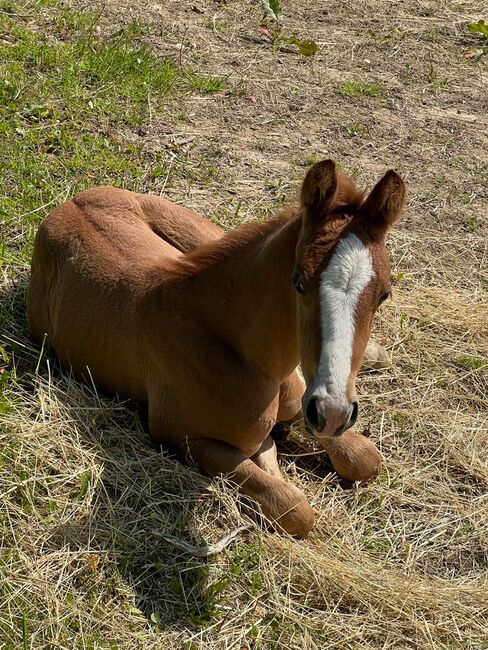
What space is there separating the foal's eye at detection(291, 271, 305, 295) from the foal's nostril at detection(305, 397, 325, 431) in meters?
0.44

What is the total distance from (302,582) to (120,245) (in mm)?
1913

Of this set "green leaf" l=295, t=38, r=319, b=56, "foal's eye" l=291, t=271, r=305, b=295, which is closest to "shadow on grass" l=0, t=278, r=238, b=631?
"foal's eye" l=291, t=271, r=305, b=295

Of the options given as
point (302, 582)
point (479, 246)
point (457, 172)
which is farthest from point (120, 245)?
point (457, 172)

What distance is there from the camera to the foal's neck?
384cm

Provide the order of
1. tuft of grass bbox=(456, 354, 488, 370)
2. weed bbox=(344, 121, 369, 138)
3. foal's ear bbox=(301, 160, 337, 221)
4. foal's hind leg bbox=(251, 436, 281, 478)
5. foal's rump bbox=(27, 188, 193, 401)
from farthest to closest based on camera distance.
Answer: weed bbox=(344, 121, 369, 138), tuft of grass bbox=(456, 354, 488, 370), foal's rump bbox=(27, 188, 193, 401), foal's hind leg bbox=(251, 436, 281, 478), foal's ear bbox=(301, 160, 337, 221)

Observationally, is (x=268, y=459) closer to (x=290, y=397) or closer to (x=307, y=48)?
(x=290, y=397)

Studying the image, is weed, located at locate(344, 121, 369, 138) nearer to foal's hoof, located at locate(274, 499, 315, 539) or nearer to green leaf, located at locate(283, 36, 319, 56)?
green leaf, located at locate(283, 36, 319, 56)

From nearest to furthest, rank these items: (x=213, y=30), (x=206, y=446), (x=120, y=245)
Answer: (x=206, y=446), (x=120, y=245), (x=213, y=30)

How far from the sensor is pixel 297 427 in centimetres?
472

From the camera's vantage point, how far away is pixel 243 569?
3.81 m

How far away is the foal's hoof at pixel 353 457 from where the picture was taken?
4387 millimetres

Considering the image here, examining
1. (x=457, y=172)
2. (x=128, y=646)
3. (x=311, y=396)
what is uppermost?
(x=311, y=396)

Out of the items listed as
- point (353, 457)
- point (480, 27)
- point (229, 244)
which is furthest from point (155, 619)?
point (480, 27)

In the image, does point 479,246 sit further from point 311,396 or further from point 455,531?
point 311,396
